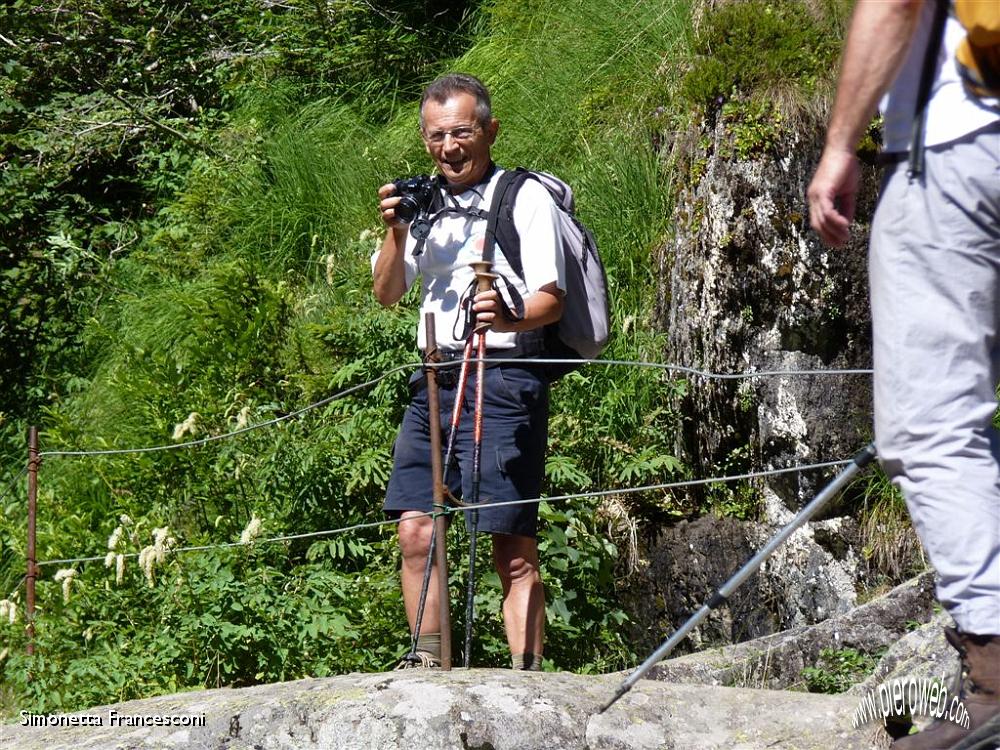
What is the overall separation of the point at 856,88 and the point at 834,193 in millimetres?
211

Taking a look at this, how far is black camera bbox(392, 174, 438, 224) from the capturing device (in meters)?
4.46

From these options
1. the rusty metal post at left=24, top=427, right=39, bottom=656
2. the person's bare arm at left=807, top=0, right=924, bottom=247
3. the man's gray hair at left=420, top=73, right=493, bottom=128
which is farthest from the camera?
the rusty metal post at left=24, top=427, right=39, bottom=656

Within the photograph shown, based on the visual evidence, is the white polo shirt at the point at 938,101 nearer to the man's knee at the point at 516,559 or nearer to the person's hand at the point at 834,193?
the person's hand at the point at 834,193

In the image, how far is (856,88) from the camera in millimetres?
2596

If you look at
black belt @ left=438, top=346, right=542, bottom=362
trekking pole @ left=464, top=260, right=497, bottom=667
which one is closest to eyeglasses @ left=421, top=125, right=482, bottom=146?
trekking pole @ left=464, top=260, right=497, bottom=667

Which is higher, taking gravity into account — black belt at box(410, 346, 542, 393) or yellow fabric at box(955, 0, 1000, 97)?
yellow fabric at box(955, 0, 1000, 97)

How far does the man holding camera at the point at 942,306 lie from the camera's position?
8.16ft

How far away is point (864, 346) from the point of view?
277 inches

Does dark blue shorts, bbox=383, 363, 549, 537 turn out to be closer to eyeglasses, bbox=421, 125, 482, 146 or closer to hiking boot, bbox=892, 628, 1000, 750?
eyeglasses, bbox=421, 125, 482, 146

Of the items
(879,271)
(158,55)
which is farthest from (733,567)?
(158,55)

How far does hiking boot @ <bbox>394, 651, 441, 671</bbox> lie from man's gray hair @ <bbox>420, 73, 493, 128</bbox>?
5.91 feet

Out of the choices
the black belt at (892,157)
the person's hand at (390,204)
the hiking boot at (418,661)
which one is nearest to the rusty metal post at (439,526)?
the hiking boot at (418,661)

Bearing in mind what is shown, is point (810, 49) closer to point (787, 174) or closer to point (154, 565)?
point (787, 174)

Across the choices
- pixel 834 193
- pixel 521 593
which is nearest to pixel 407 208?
pixel 521 593
